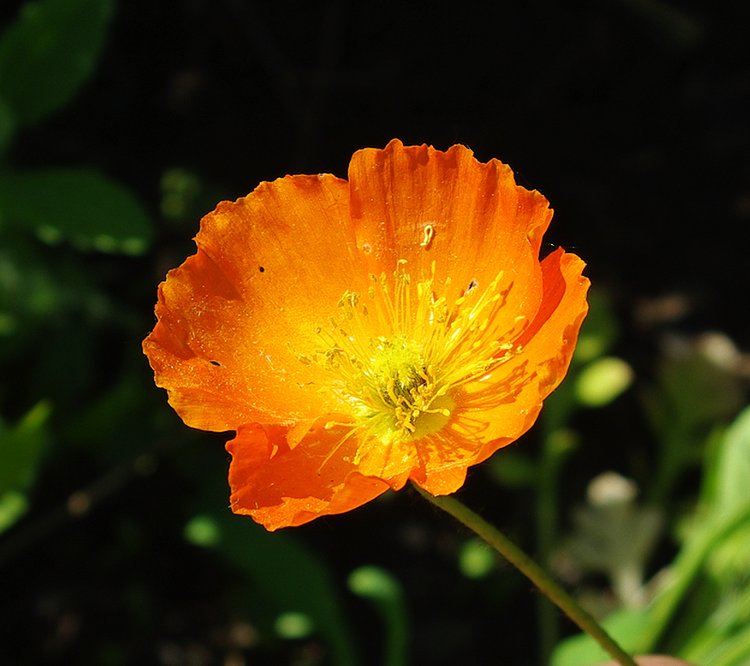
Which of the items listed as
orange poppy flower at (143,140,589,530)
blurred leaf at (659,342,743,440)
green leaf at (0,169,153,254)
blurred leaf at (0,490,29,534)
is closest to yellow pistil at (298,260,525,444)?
orange poppy flower at (143,140,589,530)

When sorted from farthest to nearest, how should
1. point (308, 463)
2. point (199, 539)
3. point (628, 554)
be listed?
1. point (628, 554)
2. point (199, 539)
3. point (308, 463)

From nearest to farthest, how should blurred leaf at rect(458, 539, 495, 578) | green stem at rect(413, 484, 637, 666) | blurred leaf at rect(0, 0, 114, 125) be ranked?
1. green stem at rect(413, 484, 637, 666)
2. blurred leaf at rect(0, 0, 114, 125)
3. blurred leaf at rect(458, 539, 495, 578)

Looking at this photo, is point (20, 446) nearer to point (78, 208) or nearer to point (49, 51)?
point (78, 208)

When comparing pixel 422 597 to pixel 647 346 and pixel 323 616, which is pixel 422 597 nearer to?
pixel 323 616

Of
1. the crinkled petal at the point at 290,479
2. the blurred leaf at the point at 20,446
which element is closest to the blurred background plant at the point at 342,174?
the blurred leaf at the point at 20,446

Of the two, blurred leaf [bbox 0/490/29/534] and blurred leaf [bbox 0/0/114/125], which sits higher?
blurred leaf [bbox 0/0/114/125]

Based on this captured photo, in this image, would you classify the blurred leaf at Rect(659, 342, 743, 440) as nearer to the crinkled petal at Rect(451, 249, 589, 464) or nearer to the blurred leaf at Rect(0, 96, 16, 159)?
the crinkled petal at Rect(451, 249, 589, 464)

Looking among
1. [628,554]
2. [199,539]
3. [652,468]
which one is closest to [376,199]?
[199,539]

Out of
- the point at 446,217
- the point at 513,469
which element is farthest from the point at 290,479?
the point at 513,469
